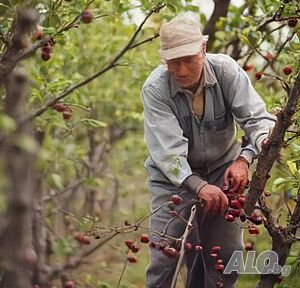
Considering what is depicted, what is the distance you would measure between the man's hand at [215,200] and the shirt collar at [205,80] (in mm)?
520

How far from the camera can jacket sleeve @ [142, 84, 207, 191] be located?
370 cm

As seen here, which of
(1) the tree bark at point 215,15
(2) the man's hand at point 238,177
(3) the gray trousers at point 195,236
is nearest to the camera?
(2) the man's hand at point 238,177

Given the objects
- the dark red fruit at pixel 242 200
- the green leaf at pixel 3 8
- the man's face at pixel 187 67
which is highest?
the green leaf at pixel 3 8

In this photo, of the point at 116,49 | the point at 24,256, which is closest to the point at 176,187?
the point at 116,49

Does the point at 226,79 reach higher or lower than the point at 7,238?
lower

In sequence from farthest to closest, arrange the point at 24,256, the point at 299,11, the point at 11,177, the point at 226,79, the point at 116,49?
the point at 116,49, the point at 226,79, the point at 299,11, the point at 24,256, the point at 11,177

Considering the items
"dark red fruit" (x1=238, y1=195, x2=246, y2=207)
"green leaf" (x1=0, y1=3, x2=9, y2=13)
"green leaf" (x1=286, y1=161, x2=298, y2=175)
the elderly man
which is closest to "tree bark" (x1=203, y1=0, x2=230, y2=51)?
the elderly man

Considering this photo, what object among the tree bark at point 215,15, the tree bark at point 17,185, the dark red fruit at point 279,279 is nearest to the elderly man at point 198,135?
the dark red fruit at point 279,279

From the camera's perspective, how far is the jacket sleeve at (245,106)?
3705 mm

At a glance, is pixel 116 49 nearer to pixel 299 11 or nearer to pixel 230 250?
pixel 230 250

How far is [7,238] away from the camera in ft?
4.48

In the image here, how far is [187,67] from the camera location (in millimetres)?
3654

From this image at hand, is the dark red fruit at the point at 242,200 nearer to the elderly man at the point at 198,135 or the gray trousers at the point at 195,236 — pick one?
the elderly man at the point at 198,135

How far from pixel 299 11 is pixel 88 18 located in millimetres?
954
